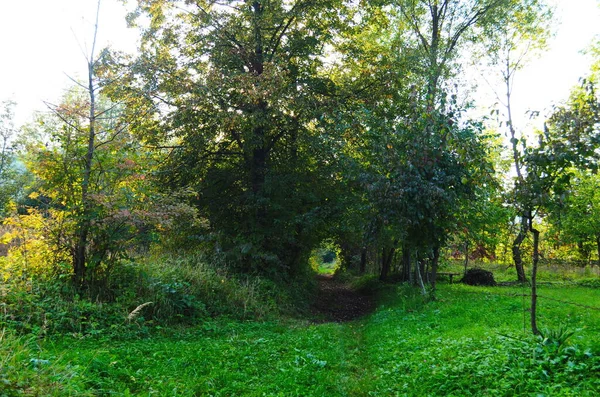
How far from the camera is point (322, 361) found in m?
6.48

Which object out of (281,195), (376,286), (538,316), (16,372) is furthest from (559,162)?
(376,286)

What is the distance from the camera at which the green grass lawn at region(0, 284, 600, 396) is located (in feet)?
13.9

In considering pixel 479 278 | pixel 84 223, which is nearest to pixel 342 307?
pixel 479 278

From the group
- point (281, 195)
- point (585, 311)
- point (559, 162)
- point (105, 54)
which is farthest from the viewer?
point (281, 195)

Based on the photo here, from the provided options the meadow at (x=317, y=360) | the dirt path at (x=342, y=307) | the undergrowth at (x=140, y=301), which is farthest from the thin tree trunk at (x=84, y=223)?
the dirt path at (x=342, y=307)

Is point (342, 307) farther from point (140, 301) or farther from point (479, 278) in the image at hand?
point (140, 301)

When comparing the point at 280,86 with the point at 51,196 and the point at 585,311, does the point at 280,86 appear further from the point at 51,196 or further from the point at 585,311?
the point at 585,311

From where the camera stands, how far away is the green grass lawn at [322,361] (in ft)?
13.9

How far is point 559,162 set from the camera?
5.11 metres

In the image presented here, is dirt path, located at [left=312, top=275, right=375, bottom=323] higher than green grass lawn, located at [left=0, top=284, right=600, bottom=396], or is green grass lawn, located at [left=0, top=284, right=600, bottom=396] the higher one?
green grass lawn, located at [left=0, top=284, right=600, bottom=396]

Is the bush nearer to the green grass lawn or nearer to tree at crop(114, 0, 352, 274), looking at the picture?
tree at crop(114, 0, 352, 274)

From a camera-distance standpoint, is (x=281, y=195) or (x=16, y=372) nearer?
(x=16, y=372)

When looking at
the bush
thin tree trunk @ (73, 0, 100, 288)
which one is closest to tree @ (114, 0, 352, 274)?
thin tree trunk @ (73, 0, 100, 288)

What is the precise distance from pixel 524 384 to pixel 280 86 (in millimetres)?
10611
